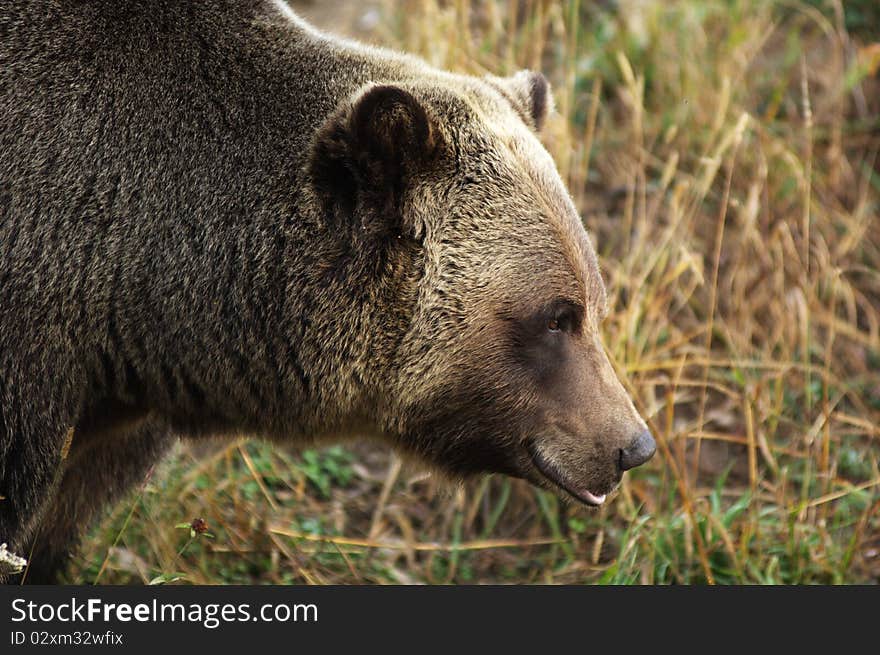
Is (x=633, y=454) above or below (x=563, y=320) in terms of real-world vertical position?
below

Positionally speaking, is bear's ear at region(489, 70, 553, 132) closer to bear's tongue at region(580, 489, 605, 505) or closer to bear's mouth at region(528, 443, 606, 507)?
bear's mouth at region(528, 443, 606, 507)

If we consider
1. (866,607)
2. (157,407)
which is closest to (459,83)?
(157,407)

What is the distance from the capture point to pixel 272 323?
375 centimetres

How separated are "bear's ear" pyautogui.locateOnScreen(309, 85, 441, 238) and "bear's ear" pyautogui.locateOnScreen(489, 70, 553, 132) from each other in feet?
2.24

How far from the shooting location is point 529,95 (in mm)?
4297

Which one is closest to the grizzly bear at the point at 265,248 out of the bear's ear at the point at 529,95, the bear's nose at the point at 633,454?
the bear's nose at the point at 633,454

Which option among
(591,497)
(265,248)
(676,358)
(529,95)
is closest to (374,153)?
(265,248)

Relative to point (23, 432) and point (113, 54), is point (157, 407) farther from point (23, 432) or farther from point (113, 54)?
point (113, 54)

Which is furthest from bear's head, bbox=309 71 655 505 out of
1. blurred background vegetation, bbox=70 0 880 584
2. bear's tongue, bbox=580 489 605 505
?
blurred background vegetation, bbox=70 0 880 584

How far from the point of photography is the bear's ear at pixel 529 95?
4.23 metres

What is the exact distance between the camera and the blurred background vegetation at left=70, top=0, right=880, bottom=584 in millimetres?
5312

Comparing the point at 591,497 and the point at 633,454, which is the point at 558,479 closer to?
the point at 591,497

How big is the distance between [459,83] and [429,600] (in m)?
1.86

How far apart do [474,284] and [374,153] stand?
0.52m
